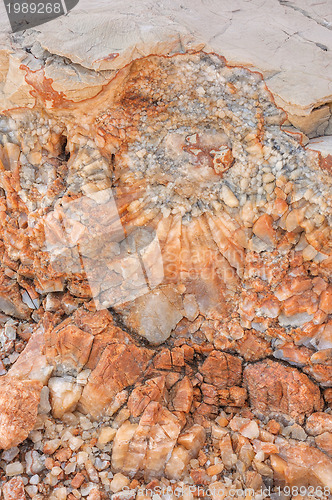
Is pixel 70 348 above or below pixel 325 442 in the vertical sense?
above

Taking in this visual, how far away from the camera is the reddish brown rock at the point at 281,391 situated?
2963mm

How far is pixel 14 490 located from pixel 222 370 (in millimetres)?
1466

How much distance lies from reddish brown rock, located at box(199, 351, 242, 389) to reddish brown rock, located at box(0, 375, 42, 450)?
1.13m

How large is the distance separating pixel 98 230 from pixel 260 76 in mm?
1473

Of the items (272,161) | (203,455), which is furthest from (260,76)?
(203,455)

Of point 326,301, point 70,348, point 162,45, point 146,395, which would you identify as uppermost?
point 162,45

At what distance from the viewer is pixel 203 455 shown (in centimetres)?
280

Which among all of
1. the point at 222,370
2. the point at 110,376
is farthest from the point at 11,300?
the point at 222,370

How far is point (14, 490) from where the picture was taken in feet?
8.47

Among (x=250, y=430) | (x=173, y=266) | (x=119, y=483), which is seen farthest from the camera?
(x=173, y=266)

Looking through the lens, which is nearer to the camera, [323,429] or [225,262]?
[323,429]

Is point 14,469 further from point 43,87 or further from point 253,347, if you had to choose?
point 43,87

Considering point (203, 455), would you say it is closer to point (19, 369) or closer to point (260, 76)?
point (19, 369)

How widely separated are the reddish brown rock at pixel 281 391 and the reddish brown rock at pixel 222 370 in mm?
71
